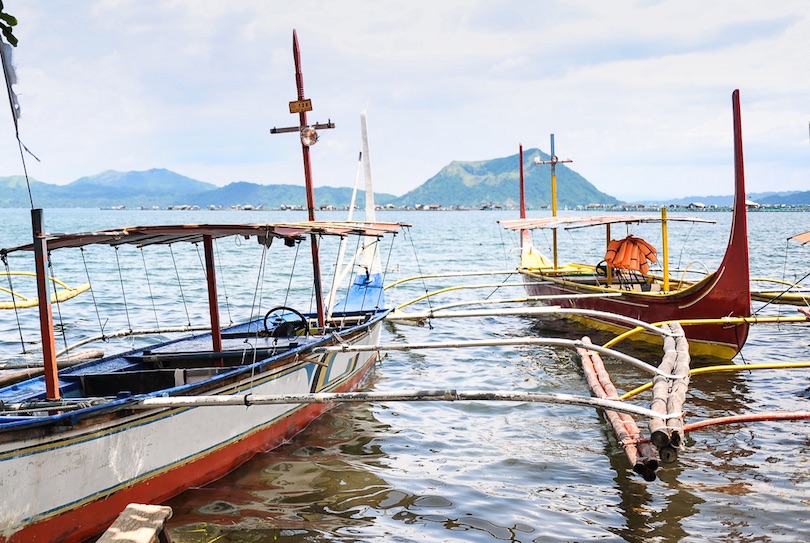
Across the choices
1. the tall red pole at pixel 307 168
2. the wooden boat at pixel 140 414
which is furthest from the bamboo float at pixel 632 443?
the tall red pole at pixel 307 168

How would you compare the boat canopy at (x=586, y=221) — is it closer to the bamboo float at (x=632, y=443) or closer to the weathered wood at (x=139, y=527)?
the bamboo float at (x=632, y=443)

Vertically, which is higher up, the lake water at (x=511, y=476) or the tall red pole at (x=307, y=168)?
the tall red pole at (x=307, y=168)

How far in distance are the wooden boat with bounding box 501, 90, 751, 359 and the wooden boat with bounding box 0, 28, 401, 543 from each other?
6320 millimetres

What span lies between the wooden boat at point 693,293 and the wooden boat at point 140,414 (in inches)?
249

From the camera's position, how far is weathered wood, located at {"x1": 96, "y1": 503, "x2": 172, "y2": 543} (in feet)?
18.2

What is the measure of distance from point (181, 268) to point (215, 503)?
3693 cm

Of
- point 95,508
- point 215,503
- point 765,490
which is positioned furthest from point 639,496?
point 95,508

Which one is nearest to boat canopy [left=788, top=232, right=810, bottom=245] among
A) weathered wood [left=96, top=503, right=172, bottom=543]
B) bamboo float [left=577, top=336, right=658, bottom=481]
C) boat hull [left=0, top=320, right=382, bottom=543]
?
bamboo float [left=577, top=336, right=658, bottom=481]

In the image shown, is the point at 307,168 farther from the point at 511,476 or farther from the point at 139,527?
the point at 139,527

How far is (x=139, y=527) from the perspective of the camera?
5.74 m

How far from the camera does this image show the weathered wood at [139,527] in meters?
5.56

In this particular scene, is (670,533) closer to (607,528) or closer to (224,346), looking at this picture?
(607,528)

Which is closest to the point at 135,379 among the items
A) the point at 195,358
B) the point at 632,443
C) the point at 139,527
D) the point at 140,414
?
the point at 195,358

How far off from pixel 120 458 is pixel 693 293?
1093 cm
